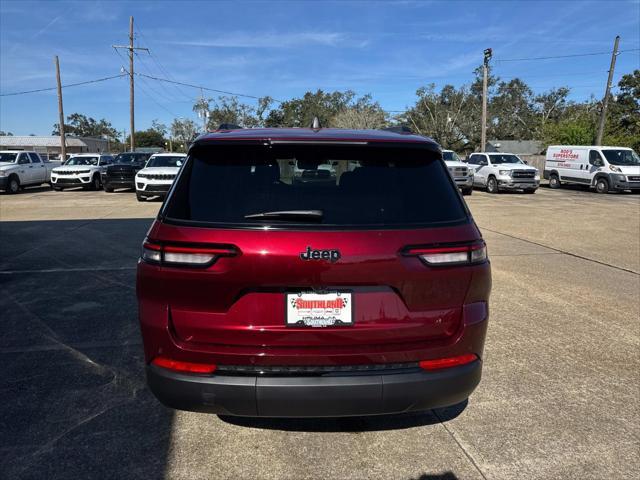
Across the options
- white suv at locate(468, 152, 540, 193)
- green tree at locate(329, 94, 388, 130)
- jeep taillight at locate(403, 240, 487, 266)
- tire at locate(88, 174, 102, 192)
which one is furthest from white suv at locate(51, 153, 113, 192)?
green tree at locate(329, 94, 388, 130)

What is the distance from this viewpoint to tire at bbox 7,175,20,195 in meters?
20.1

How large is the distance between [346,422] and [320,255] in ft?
4.45

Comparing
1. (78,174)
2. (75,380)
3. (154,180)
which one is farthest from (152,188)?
(75,380)

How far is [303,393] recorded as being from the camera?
2277mm

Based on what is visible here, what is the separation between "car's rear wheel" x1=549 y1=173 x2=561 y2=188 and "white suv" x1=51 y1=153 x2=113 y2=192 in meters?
23.1

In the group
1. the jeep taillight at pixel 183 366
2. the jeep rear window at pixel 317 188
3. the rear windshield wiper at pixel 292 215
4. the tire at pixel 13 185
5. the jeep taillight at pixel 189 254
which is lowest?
the tire at pixel 13 185

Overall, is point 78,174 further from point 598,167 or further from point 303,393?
point 598,167

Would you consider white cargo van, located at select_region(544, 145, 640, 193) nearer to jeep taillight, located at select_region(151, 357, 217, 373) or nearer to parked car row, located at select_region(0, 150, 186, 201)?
parked car row, located at select_region(0, 150, 186, 201)

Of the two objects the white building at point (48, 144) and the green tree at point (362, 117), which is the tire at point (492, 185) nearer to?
the green tree at point (362, 117)

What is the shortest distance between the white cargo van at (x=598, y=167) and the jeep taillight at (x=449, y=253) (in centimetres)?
2267

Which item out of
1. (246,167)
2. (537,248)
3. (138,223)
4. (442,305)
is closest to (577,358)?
(442,305)

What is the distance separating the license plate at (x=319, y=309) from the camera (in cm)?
226

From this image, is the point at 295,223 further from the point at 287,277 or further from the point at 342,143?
the point at 342,143

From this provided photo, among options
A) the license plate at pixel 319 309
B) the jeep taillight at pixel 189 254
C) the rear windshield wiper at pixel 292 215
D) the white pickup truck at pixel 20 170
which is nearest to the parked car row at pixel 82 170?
the white pickup truck at pixel 20 170
